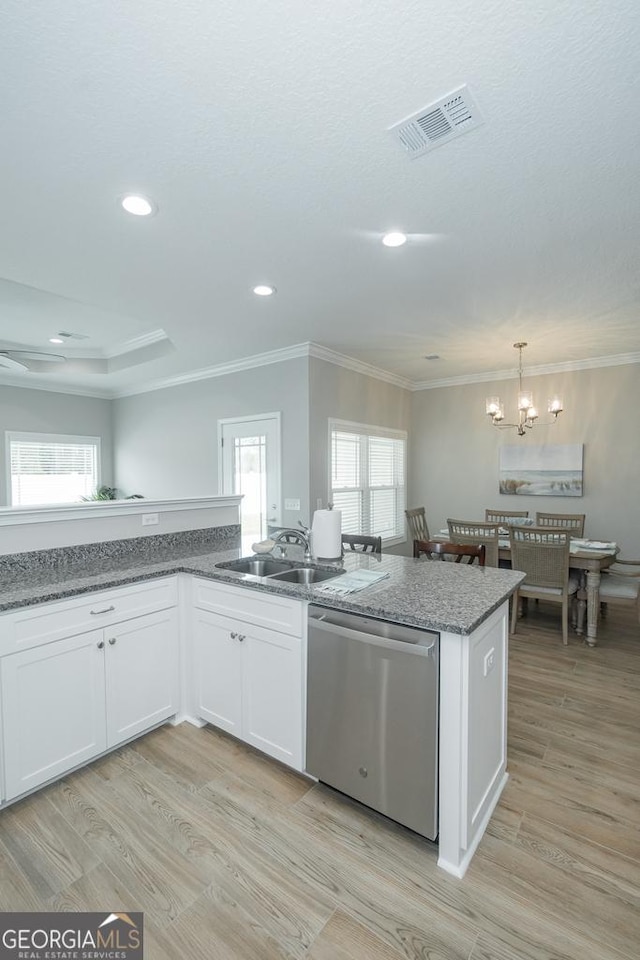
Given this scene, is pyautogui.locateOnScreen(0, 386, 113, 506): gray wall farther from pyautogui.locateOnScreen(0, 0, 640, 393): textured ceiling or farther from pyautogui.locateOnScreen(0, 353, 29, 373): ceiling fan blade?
pyautogui.locateOnScreen(0, 0, 640, 393): textured ceiling

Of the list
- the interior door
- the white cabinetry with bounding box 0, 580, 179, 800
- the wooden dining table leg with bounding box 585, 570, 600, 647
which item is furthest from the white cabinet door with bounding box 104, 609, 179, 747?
the wooden dining table leg with bounding box 585, 570, 600, 647

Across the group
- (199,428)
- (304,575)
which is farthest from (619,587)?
(199,428)

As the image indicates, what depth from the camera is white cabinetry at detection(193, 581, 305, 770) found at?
208 cm

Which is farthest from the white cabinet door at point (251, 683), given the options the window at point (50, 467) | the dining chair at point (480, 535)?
the window at point (50, 467)

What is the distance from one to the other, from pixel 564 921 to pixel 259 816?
3.93 ft

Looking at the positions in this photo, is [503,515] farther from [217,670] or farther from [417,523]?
[217,670]

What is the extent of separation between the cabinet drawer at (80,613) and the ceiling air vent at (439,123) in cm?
246

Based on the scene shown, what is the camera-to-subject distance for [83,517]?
2.61 metres

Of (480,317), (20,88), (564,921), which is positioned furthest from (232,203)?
(564,921)

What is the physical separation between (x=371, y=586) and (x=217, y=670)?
105 centimetres

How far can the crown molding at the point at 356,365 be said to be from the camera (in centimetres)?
454

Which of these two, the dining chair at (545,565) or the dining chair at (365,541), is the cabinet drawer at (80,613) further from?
the dining chair at (545,565)

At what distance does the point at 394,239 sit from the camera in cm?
248

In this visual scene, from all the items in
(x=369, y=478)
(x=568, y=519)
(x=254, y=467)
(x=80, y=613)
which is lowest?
(x=80, y=613)
